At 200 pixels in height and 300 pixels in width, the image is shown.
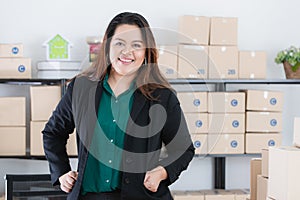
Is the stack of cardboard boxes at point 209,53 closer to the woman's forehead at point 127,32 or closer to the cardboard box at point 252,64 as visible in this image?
the cardboard box at point 252,64

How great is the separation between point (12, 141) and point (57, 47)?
0.60 meters

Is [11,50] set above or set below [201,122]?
above

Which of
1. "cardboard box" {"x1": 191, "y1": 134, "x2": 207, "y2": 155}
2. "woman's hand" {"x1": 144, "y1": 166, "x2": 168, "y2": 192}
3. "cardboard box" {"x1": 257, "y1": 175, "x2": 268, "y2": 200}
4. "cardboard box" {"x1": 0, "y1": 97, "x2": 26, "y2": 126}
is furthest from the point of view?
"cardboard box" {"x1": 191, "y1": 134, "x2": 207, "y2": 155}

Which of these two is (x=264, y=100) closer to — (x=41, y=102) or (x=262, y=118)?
(x=262, y=118)

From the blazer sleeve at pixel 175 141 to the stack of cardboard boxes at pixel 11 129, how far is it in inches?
63.1

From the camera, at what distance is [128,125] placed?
1576 mm

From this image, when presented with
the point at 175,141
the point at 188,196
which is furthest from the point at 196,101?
the point at 175,141

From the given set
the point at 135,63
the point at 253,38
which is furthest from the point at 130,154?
the point at 253,38

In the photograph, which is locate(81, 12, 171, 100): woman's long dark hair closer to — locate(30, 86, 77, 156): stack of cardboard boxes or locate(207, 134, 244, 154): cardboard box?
locate(30, 86, 77, 156): stack of cardboard boxes

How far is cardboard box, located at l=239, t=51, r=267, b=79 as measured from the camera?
320 centimetres

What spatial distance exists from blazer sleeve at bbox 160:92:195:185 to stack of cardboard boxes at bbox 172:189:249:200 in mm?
1576

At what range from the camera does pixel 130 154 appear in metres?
1.57

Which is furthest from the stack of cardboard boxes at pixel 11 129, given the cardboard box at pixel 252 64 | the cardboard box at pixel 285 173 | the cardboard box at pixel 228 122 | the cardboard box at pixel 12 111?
the cardboard box at pixel 285 173

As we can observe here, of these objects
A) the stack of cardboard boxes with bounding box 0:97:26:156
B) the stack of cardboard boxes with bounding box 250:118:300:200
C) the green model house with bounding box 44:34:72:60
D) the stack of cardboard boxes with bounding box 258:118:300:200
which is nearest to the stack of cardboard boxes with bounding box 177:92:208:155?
the green model house with bounding box 44:34:72:60
